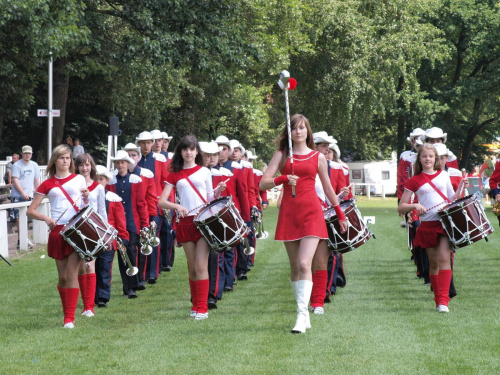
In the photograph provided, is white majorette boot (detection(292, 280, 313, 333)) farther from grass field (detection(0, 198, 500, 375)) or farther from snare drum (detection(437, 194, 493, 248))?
snare drum (detection(437, 194, 493, 248))

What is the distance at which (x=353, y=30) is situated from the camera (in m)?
37.0

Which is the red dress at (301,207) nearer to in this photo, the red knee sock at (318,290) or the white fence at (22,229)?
the red knee sock at (318,290)

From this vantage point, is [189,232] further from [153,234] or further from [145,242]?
[153,234]

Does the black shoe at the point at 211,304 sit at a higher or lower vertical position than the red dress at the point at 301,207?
lower

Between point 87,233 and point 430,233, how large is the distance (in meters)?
3.44

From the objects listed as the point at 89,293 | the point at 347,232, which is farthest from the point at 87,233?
the point at 347,232

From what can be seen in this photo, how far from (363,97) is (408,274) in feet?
82.2

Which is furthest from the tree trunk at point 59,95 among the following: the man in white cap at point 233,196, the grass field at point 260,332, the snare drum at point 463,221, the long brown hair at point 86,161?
the snare drum at point 463,221

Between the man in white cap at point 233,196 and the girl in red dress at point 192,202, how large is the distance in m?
1.76

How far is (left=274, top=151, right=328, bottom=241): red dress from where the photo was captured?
813 centimetres

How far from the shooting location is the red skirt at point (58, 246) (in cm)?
874

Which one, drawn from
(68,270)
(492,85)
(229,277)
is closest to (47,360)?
(68,270)

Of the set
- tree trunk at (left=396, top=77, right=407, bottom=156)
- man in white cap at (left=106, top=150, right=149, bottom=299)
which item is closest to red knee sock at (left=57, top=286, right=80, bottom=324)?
man in white cap at (left=106, top=150, right=149, bottom=299)

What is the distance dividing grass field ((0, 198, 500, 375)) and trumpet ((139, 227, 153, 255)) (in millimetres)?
527
